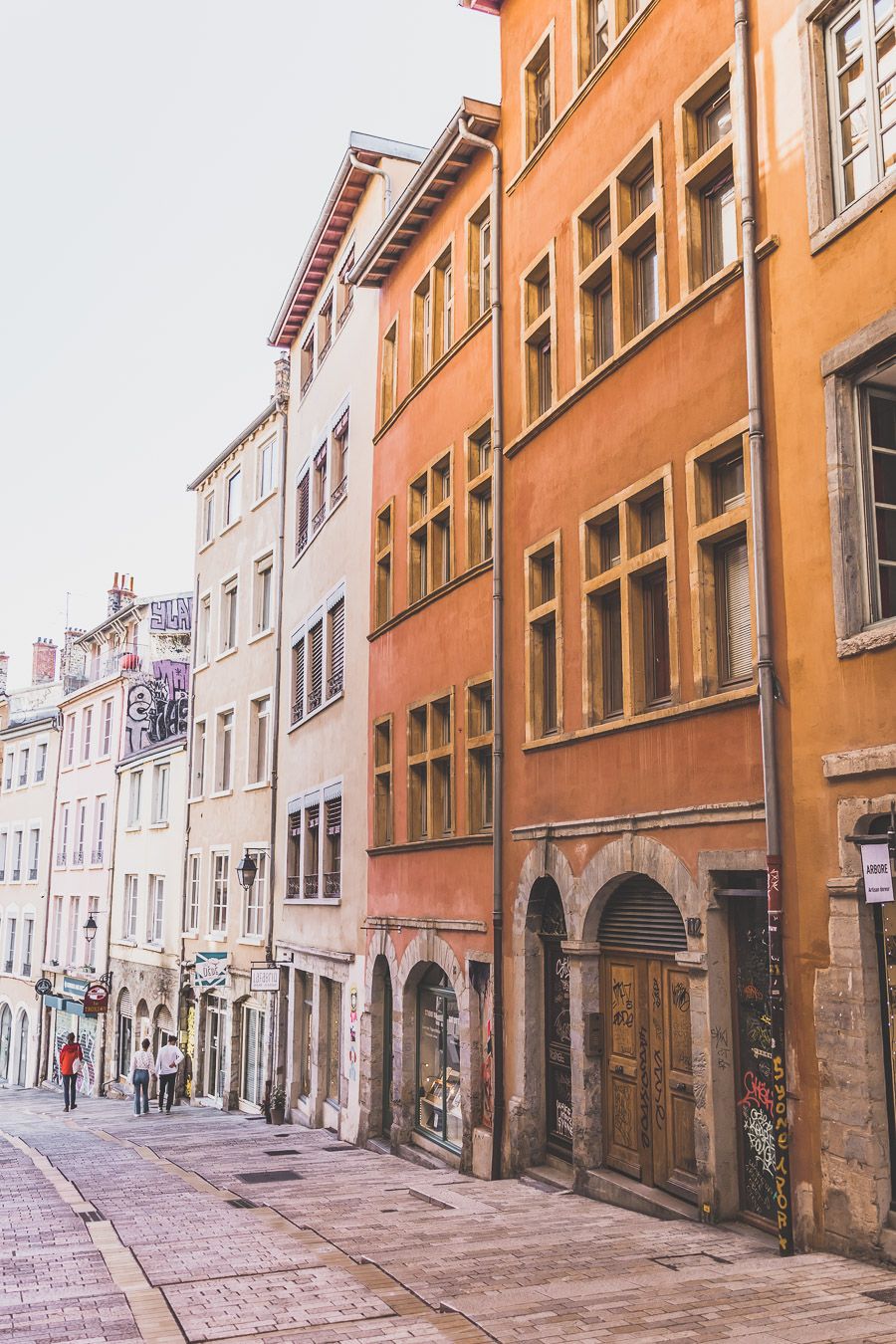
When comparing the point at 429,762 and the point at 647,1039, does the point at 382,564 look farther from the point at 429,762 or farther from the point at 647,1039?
the point at 647,1039

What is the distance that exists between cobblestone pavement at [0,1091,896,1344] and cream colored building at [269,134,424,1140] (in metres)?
8.35

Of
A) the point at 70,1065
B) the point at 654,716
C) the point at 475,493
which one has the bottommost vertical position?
the point at 70,1065

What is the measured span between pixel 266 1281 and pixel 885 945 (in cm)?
455

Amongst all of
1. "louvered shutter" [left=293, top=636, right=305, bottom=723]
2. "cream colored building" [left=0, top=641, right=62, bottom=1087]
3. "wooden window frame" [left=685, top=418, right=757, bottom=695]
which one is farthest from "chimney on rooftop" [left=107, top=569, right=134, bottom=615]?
"wooden window frame" [left=685, top=418, right=757, bottom=695]

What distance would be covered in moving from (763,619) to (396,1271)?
17.4 feet

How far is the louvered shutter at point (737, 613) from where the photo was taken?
10.7 metres

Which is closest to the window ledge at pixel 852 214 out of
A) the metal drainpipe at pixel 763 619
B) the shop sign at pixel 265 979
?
the metal drainpipe at pixel 763 619

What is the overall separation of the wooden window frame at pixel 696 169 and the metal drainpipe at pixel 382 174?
37.5ft

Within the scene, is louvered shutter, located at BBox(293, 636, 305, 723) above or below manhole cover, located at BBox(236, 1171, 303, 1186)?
above

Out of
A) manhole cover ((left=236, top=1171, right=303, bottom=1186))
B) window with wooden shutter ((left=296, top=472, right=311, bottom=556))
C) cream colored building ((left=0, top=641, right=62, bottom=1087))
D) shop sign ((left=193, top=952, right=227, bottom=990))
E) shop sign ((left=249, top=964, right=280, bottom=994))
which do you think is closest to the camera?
manhole cover ((left=236, top=1171, right=303, bottom=1186))

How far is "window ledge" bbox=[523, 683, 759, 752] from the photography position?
33.7ft

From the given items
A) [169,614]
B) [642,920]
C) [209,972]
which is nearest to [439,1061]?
[642,920]

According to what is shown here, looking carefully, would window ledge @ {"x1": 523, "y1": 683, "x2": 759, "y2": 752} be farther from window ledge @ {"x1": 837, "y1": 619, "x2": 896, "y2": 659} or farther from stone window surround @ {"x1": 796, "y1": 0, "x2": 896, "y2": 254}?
stone window surround @ {"x1": 796, "y1": 0, "x2": 896, "y2": 254}

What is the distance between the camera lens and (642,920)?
12.0 meters
